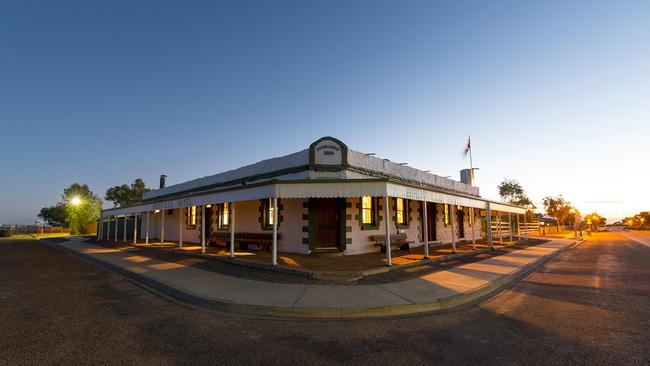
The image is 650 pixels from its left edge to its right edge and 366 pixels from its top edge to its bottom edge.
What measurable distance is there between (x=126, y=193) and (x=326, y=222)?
6181cm

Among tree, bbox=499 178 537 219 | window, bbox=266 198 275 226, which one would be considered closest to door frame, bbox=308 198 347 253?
window, bbox=266 198 275 226

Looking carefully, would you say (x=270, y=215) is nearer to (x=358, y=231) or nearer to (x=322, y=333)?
(x=358, y=231)

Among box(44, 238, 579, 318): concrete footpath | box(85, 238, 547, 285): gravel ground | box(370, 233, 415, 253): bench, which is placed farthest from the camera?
box(370, 233, 415, 253): bench

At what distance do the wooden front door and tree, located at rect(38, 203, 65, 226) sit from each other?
283 ft

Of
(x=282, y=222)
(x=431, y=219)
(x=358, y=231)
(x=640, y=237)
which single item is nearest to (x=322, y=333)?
(x=358, y=231)

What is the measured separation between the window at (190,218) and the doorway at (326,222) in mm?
12697

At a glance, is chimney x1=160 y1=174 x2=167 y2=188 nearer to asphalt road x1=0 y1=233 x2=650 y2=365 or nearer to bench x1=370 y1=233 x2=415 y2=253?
asphalt road x1=0 y1=233 x2=650 y2=365

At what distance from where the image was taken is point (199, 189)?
22.7 metres

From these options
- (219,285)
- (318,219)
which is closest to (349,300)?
(219,285)

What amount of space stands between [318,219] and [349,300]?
725 centimetres

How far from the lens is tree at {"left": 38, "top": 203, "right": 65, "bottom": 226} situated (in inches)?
2918

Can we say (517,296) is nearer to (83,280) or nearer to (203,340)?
(203,340)

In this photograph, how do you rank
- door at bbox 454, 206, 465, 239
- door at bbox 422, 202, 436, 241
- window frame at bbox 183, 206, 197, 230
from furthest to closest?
door at bbox 454, 206, 465, 239
window frame at bbox 183, 206, 197, 230
door at bbox 422, 202, 436, 241

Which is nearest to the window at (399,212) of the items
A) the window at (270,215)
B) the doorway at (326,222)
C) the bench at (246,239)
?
the doorway at (326,222)
